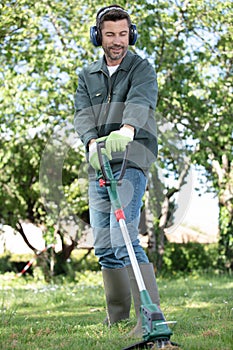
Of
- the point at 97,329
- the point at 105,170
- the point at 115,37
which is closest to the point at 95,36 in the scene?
the point at 115,37

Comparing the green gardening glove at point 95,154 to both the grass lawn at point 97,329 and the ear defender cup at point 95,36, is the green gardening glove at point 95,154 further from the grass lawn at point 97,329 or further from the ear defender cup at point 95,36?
the grass lawn at point 97,329

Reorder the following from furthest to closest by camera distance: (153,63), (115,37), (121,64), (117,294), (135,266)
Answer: (153,63) → (117,294) → (121,64) → (115,37) → (135,266)

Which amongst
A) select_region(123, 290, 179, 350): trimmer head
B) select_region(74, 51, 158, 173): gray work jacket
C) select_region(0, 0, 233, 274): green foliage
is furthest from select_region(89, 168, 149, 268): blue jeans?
select_region(0, 0, 233, 274): green foliage

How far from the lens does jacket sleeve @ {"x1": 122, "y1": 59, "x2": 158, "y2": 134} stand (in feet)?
10.3

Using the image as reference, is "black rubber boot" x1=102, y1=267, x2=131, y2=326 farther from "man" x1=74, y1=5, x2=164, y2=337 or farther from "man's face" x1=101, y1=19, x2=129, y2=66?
"man's face" x1=101, y1=19, x2=129, y2=66

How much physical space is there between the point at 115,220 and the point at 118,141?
436 millimetres

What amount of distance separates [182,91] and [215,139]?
3.52ft

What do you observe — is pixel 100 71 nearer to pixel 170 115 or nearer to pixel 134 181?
pixel 134 181

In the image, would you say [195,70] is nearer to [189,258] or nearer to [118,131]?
[189,258]

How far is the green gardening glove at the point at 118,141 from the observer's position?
9.86ft

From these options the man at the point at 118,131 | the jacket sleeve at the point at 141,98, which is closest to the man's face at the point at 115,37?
the man at the point at 118,131

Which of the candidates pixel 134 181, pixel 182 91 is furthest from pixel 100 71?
pixel 182 91

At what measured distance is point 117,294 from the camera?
353cm

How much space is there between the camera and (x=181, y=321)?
3.70 meters
